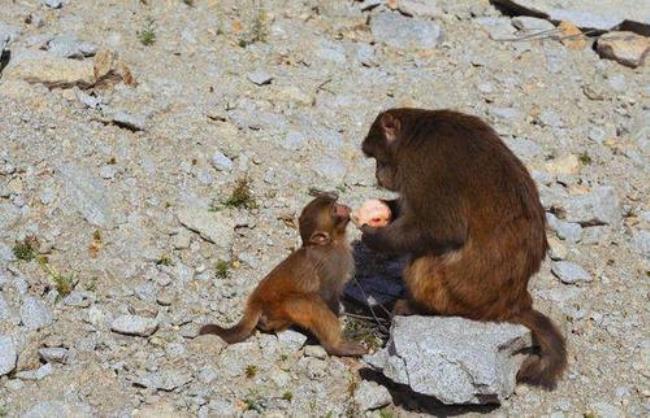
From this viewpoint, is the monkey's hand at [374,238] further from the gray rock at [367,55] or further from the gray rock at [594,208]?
the gray rock at [367,55]

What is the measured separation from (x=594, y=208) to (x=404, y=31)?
328 cm

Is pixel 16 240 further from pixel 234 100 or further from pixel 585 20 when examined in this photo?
pixel 585 20

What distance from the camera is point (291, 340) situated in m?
7.80

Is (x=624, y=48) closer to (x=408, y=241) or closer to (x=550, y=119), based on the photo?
(x=550, y=119)

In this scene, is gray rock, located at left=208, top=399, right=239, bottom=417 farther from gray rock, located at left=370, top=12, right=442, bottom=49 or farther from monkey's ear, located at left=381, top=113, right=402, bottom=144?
gray rock, located at left=370, top=12, right=442, bottom=49

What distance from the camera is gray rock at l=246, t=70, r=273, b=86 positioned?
10.5 m

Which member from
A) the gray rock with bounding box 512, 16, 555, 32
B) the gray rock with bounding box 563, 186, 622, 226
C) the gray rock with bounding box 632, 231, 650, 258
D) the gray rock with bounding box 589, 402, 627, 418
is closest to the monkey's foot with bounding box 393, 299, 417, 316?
the gray rock with bounding box 589, 402, 627, 418

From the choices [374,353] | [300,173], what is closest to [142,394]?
[374,353]

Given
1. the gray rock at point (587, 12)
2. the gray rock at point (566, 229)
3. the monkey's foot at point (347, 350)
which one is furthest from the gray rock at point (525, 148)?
the monkey's foot at point (347, 350)

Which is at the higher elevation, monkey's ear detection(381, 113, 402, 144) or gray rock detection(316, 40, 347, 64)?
monkey's ear detection(381, 113, 402, 144)

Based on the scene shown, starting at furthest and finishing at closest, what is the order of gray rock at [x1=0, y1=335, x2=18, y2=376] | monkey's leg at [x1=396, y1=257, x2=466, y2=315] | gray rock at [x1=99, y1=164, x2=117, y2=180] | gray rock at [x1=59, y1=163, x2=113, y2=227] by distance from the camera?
gray rock at [x1=99, y1=164, x2=117, y2=180], gray rock at [x1=59, y1=163, x2=113, y2=227], monkey's leg at [x1=396, y1=257, x2=466, y2=315], gray rock at [x1=0, y1=335, x2=18, y2=376]

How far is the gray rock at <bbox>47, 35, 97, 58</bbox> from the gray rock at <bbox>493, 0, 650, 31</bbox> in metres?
5.02

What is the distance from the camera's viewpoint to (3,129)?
9.02m

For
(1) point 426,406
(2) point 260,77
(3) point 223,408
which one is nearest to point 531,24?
(2) point 260,77
